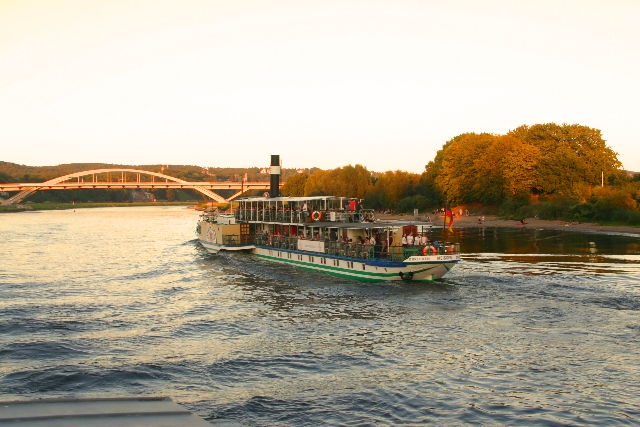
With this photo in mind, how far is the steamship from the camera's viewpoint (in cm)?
3275

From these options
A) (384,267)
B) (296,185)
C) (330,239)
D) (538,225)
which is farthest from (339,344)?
(296,185)

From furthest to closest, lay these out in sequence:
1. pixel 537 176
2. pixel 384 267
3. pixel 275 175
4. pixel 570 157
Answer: pixel 537 176
pixel 570 157
pixel 275 175
pixel 384 267

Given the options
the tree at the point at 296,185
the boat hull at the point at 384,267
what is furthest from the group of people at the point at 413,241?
the tree at the point at 296,185

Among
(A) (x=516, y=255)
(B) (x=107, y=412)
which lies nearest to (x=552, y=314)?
(B) (x=107, y=412)

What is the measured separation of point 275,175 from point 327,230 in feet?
60.4

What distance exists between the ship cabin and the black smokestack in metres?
4.88

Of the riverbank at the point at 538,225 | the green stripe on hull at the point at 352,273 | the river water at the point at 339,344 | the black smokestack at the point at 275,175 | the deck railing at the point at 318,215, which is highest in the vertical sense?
the black smokestack at the point at 275,175

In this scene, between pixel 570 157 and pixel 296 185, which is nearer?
pixel 570 157

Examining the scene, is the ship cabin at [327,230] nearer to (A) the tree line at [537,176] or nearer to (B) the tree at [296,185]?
(A) the tree line at [537,176]

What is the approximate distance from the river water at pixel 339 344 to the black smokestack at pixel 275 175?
1778 centimetres

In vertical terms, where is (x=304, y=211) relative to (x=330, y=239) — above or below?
above

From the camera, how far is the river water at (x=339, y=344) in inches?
612

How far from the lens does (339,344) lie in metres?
21.1

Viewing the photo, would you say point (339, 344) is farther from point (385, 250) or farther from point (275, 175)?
point (275, 175)
